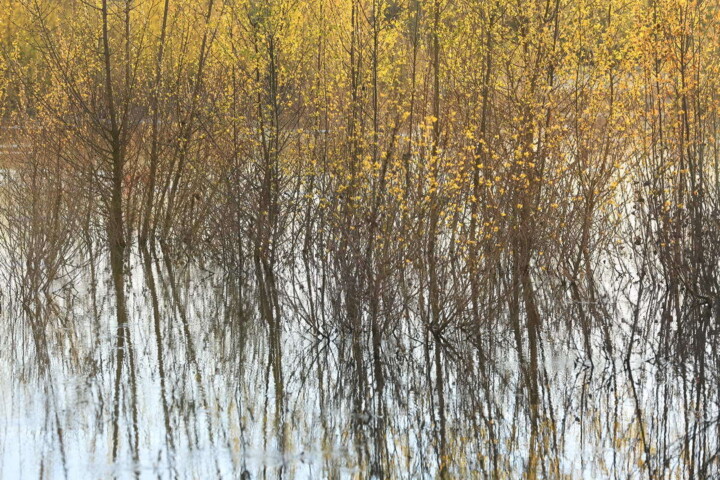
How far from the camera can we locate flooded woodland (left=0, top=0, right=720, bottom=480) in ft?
19.6

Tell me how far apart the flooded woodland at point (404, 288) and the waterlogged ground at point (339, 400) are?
0.03 m

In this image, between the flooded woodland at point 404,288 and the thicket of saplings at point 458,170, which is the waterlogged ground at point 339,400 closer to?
the flooded woodland at point 404,288

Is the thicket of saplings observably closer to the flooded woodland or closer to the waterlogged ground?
the flooded woodland

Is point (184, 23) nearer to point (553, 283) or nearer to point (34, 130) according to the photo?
point (34, 130)

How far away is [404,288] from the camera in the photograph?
324 inches

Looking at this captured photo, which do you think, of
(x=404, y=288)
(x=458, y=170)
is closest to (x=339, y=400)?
(x=404, y=288)

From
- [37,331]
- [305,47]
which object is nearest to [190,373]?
[37,331]

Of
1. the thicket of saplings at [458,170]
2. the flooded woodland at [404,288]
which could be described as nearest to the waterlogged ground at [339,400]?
the flooded woodland at [404,288]

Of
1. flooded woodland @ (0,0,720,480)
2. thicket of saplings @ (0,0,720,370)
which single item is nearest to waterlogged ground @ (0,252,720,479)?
flooded woodland @ (0,0,720,480)

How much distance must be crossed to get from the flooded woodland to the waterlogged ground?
0.09 ft

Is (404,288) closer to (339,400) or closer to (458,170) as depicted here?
(458,170)

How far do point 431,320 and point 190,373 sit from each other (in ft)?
8.30

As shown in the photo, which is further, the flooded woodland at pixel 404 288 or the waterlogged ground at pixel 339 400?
the flooded woodland at pixel 404 288

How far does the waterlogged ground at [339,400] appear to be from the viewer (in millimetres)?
5594
